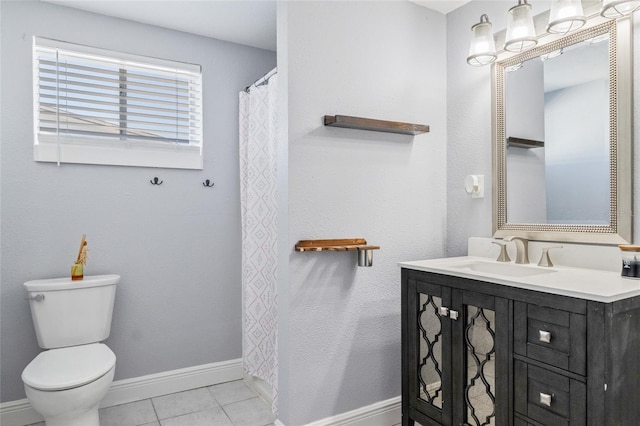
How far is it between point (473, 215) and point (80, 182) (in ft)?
7.64

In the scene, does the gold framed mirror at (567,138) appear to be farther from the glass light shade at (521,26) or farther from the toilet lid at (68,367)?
the toilet lid at (68,367)

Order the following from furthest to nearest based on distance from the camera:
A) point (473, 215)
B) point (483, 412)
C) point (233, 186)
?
1. point (233, 186)
2. point (473, 215)
3. point (483, 412)

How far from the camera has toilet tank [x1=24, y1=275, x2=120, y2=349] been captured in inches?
82.6

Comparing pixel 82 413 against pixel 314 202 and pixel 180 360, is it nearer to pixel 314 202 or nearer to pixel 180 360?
pixel 180 360

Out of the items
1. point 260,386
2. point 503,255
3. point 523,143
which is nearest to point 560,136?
point 523,143

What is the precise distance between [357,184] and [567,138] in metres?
0.99

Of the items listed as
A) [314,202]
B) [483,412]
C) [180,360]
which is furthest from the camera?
[180,360]

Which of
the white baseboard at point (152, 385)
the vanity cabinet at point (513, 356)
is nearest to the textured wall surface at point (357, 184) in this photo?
the vanity cabinet at point (513, 356)

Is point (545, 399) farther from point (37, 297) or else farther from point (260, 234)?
point (37, 297)

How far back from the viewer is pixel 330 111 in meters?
1.99

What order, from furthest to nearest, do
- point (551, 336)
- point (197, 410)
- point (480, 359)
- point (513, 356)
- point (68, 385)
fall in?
1. point (197, 410)
2. point (68, 385)
3. point (480, 359)
4. point (513, 356)
5. point (551, 336)

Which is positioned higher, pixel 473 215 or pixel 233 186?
pixel 233 186

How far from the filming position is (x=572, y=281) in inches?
54.3

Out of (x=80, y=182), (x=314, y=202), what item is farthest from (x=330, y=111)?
(x=80, y=182)
